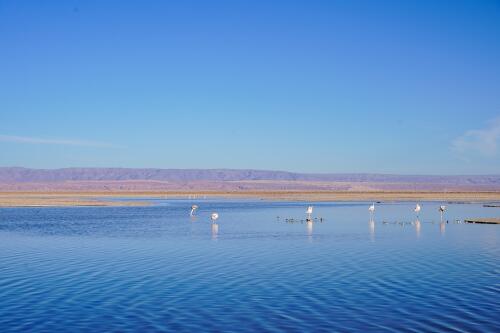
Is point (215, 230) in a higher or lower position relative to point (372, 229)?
lower

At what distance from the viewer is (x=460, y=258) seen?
2653 cm

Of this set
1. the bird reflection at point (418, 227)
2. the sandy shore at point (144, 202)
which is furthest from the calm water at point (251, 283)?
the sandy shore at point (144, 202)

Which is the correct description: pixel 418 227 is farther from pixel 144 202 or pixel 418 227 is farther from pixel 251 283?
pixel 144 202

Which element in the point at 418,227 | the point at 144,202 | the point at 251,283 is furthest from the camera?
the point at 144,202

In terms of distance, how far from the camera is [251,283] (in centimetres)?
2034

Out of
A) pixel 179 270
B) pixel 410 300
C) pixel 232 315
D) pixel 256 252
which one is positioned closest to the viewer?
pixel 232 315

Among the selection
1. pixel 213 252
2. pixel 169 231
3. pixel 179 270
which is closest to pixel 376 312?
pixel 179 270

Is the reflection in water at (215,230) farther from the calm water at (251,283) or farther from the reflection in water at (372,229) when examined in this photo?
the reflection in water at (372,229)

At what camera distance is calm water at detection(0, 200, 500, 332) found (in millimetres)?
15117

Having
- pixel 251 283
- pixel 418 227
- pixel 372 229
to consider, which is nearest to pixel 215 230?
pixel 372 229

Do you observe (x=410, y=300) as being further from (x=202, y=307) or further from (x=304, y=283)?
(x=202, y=307)

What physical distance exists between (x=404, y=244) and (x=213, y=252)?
34.7ft

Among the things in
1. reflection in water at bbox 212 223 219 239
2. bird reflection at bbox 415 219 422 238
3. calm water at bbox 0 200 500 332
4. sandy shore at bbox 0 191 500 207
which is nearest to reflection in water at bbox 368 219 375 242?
calm water at bbox 0 200 500 332

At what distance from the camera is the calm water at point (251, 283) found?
15117 mm
